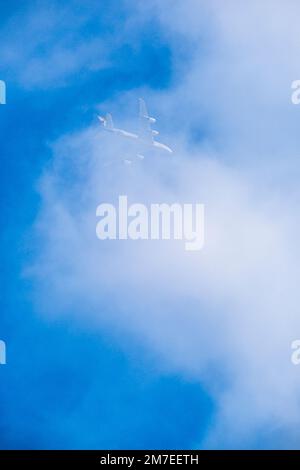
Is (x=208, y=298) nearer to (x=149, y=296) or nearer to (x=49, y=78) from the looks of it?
(x=149, y=296)

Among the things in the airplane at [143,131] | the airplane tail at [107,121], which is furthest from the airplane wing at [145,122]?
the airplane tail at [107,121]

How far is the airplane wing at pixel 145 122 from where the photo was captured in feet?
9.68

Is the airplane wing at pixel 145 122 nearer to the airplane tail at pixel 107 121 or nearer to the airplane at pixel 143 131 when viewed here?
the airplane at pixel 143 131

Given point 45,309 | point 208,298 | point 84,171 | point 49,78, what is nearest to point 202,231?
point 208,298

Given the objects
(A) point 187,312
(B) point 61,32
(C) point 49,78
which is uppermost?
(B) point 61,32

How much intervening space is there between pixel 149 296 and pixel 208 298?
0.28 metres

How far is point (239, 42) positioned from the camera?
2941mm

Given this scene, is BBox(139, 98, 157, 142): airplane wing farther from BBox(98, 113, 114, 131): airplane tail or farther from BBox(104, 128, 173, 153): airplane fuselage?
BBox(98, 113, 114, 131): airplane tail

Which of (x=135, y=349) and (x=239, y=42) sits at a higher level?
(x=239, y=42)

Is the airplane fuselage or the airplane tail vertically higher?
the airplane tail

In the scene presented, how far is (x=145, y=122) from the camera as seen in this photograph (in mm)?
2973

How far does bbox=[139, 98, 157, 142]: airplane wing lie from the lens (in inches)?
116

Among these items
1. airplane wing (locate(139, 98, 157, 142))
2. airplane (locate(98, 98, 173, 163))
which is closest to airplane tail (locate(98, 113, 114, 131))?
airplane (locate(98, 98, 173, 163))

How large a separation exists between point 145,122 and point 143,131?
0.05 m
